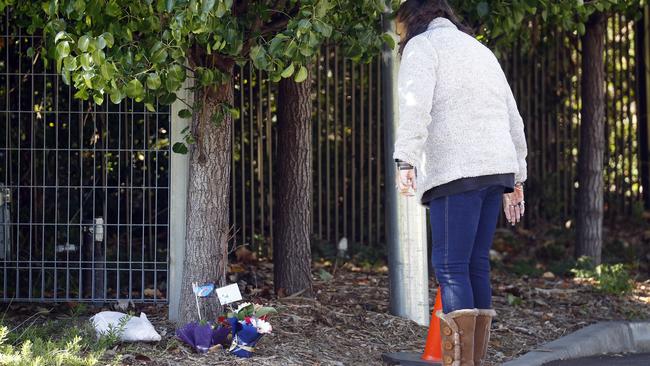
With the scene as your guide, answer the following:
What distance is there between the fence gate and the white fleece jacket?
2434 millimetres

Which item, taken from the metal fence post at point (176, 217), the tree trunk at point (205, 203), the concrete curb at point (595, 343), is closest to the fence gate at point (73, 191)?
the metal fence post at point (176, 217)

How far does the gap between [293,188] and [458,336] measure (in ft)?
8.65

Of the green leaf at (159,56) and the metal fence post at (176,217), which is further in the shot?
the metal fence post at (176,217)

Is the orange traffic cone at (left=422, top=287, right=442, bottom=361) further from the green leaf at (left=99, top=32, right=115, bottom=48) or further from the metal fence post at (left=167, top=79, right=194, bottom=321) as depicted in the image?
the green leaf at (left=99, top=32, right=115, bottom=48)

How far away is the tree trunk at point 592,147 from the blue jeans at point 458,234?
15.1 ft

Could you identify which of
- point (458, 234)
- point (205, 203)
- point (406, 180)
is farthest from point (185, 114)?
point (458, 234)

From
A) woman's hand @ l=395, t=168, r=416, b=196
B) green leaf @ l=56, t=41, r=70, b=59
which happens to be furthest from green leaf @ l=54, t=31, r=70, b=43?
woman's hand @ l=395, t=168, r=416, b=196

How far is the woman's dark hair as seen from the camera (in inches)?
179

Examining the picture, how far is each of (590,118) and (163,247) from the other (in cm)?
416

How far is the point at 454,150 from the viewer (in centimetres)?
436

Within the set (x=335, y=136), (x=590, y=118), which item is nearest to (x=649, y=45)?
(x=590, y=118)

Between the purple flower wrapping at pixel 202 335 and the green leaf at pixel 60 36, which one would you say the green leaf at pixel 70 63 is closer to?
the green leaf at pixel 60 36

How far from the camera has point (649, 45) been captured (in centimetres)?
1112

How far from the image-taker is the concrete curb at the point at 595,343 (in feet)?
18.5
